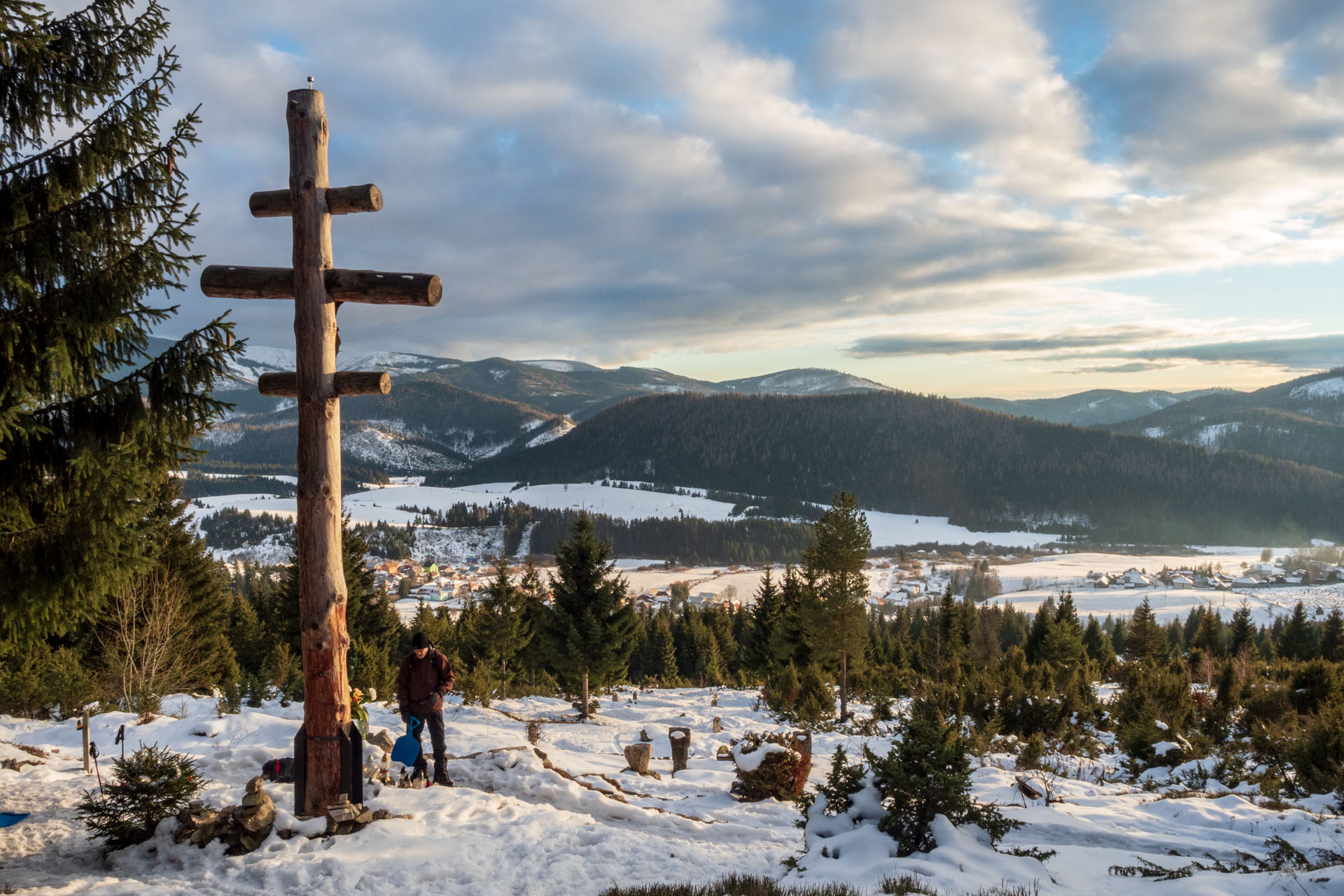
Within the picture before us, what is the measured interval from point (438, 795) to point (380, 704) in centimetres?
884

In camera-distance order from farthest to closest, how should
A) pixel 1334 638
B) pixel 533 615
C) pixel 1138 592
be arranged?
pixel 1138 592 < pixel 1334 638 < pixel 533 615

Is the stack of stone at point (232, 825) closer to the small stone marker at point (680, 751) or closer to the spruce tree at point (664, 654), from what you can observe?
the small stone marker at point (680, 751)

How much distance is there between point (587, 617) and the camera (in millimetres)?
23922

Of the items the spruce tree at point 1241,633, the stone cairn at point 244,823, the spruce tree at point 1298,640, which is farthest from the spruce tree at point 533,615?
the spruce tree at point 1298,640

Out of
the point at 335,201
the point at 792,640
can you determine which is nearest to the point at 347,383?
the point at 335,201

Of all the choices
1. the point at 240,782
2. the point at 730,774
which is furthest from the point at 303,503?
the point at 730,774

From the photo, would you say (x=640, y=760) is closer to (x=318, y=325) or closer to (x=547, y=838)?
(x=547, y=838)

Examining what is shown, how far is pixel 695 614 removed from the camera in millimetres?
56719

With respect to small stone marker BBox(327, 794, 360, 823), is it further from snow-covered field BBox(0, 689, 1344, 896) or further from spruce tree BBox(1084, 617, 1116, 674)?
spruce tree BBox(1084, 617, 1116, 674)

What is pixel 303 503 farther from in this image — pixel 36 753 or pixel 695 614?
pixel 695 614

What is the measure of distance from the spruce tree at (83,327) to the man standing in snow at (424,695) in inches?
140

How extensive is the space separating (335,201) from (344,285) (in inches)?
34.9

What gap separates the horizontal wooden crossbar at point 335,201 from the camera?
7.09 metres

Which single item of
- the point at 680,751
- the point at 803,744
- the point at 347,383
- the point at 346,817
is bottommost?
the point at 680,751
